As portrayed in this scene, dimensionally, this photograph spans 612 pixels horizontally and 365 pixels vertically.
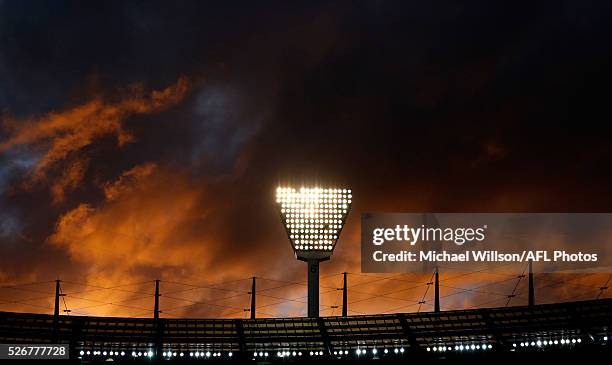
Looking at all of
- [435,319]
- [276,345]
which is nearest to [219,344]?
[276,345]

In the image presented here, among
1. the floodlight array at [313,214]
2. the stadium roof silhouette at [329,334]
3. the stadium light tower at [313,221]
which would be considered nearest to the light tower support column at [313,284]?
the stadium light tower at [313,221]

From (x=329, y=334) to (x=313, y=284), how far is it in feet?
13.4

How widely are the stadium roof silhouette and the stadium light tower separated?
2.82 metres

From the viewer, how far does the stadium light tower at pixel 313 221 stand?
40.2m

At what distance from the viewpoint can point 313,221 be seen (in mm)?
40562

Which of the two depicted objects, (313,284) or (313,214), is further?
(313,214)

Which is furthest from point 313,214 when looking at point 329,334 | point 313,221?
point 329,334

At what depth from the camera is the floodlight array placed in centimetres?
4031

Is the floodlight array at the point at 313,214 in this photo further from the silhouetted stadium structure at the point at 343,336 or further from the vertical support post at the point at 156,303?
the vertical support post at the point at 156,303

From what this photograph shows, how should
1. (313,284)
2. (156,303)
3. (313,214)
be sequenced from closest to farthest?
1. (313,284)
2. (313,214)
3. (156,303)

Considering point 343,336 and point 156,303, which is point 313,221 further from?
point 156,303

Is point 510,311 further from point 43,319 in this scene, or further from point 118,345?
point 43,319

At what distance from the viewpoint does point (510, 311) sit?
4425 centimetres

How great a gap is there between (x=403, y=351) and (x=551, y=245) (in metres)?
9.23
